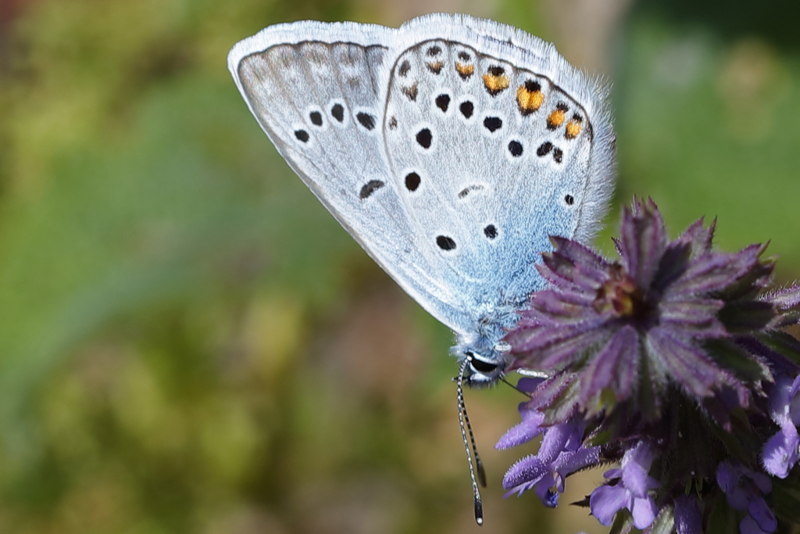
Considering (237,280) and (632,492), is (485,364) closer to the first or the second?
(632,492)

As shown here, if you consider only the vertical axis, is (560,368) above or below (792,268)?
above

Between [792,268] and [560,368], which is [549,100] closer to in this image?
[560,368]

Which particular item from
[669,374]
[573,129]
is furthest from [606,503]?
[573,129]

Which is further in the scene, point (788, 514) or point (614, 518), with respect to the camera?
point (614, 518)

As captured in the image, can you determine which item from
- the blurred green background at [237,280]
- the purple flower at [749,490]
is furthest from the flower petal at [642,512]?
the blurred green background at [237,280]

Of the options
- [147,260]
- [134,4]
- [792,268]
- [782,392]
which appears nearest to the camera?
[782,392]

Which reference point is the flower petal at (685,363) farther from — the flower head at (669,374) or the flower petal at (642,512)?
the flower petal at (642,512)

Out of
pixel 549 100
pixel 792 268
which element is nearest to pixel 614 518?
pixel 549 100
